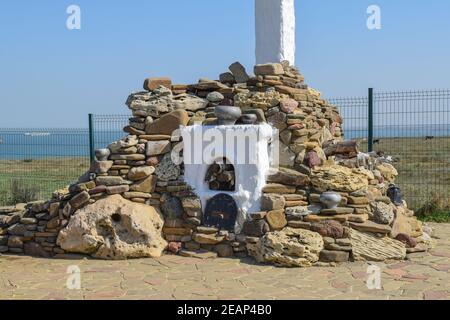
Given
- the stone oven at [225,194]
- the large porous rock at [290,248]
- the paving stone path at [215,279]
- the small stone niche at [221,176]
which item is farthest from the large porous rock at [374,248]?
the small stone niche at [221,176]

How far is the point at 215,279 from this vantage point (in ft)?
17.6

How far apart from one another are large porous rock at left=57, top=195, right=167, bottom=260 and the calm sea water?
2.16 meters

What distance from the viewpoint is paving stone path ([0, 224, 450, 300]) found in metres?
4.79

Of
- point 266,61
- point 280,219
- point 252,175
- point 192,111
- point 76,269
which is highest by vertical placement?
point 266,61

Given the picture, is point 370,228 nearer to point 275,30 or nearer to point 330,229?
point 330,229

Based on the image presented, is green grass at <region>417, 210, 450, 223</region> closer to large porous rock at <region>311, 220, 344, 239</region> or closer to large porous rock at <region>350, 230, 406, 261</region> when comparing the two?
large porous rock at <region>350, 230, 406, 261</region>

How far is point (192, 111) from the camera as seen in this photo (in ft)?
24.0

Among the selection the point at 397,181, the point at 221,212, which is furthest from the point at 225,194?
the point at 397,181

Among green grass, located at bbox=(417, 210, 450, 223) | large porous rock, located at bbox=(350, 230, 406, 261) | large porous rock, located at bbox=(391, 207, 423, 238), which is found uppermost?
large porous rock, located at bbox=(391, 207, 423, 238)

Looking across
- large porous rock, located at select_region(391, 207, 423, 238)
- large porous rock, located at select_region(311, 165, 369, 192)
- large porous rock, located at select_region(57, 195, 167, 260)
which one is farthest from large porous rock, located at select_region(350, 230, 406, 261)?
large porous rock, located at select_region(57, 195, 167, 260)

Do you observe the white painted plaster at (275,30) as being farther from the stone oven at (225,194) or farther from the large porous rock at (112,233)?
the large porous rock at (112,233)
